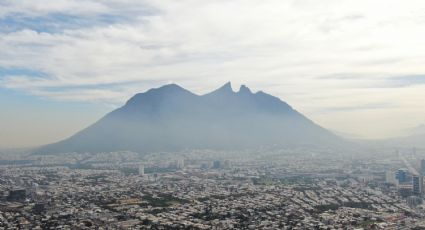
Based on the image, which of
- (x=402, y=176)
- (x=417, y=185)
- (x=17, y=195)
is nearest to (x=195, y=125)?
(x=402, y=176)

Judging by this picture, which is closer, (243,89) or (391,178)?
(391,178)

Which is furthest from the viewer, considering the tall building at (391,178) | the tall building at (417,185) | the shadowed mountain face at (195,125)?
the shadowed mountain face at (195,125)

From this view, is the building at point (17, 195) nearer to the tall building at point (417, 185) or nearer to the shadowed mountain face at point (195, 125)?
the tall building at point (417, 185)

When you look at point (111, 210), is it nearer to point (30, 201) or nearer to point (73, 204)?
point (73, 204)

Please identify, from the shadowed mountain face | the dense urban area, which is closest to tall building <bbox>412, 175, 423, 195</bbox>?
the dense urban area

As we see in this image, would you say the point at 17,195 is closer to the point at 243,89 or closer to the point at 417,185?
the point at 417,185

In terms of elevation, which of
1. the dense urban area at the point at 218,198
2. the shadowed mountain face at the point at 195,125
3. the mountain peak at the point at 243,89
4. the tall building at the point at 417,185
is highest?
the mountain peak at the point at 243,89

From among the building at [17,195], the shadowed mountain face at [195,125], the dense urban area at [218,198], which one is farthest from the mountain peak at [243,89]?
the building at [17,195]
